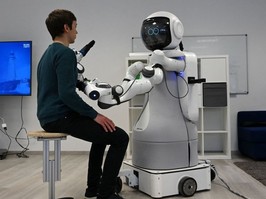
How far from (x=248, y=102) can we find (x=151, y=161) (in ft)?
7.83

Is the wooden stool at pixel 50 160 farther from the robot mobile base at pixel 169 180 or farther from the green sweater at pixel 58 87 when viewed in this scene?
the robot mobile base at pixel 169 180

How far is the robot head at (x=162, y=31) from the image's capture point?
2270 millimetres

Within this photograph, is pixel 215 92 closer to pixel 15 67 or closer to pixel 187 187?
pixel 187 187

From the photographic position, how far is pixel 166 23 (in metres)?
2.26

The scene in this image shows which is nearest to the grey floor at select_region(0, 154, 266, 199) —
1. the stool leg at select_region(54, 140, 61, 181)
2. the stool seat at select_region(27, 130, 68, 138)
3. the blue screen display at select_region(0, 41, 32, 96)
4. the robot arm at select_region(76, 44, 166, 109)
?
the stool leg at select_region(54, 140, 61, 181)

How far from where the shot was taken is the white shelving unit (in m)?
3.85

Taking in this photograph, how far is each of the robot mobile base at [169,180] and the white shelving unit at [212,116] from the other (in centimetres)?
149

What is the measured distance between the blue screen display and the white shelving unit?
1.38m

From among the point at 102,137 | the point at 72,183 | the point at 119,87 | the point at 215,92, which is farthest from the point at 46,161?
the point at 215,92

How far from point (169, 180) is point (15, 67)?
2.86 meters

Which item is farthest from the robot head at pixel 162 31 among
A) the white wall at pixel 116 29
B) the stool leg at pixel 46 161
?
the white wall at pixel 116 29

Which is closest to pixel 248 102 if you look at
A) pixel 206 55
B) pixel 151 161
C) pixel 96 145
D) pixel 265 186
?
pixel 206 55

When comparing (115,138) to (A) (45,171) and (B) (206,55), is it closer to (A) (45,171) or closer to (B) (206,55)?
(A) (45,171)

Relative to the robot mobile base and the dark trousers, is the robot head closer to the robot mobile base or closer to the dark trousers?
the dark trousers
